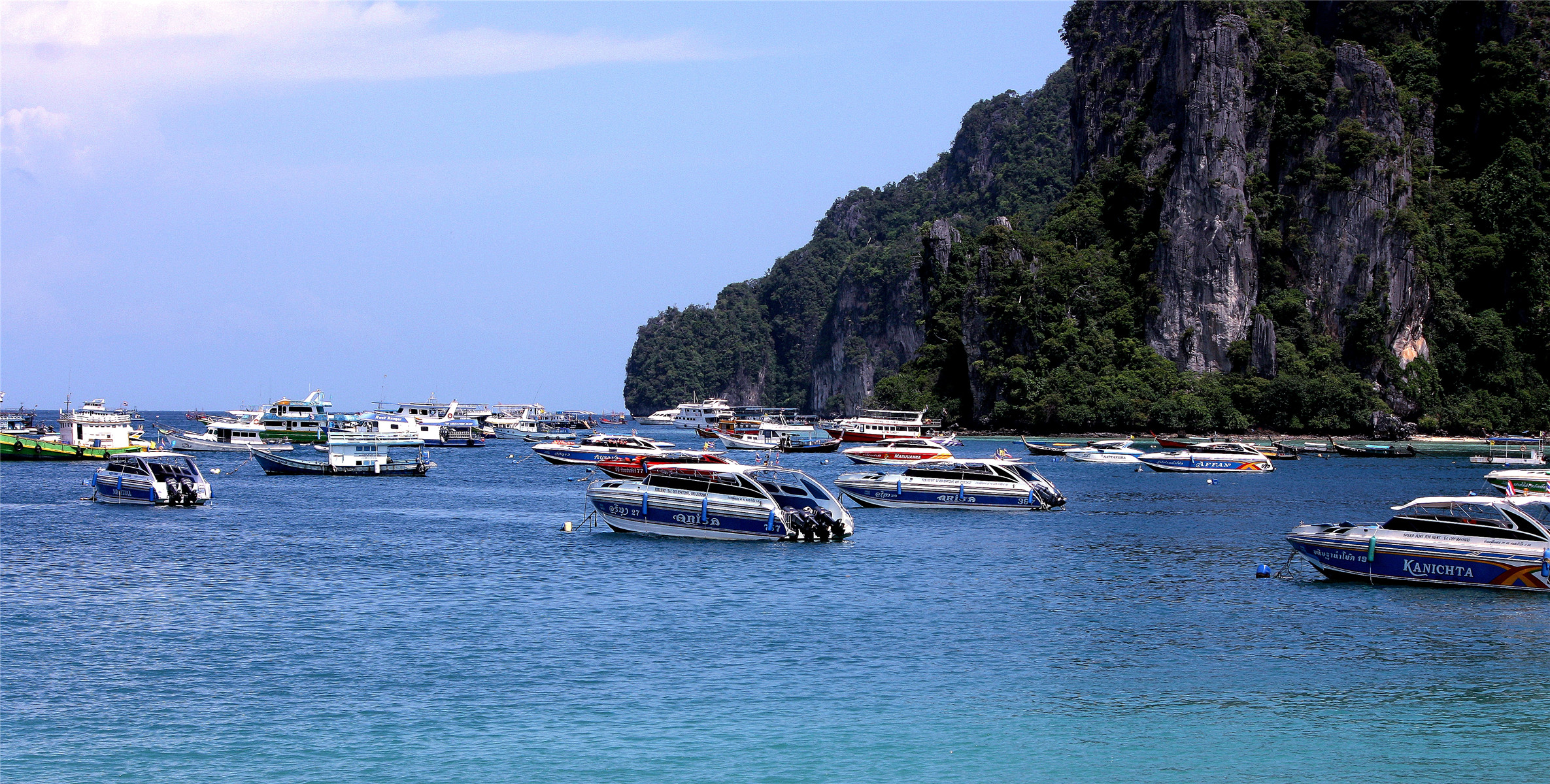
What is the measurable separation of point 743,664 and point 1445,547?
1924 centimetres

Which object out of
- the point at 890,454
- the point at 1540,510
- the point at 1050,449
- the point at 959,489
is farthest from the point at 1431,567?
the point at 1050,449

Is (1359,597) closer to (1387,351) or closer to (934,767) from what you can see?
(934,767)

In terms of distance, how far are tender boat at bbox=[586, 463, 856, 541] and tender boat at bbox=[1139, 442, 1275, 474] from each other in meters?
57.1

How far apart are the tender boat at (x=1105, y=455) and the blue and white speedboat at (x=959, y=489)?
4684cm

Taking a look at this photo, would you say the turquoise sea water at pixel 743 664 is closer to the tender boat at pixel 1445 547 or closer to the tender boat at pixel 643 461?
the tender boat at pixel 1445 547

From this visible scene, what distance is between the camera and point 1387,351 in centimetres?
14338

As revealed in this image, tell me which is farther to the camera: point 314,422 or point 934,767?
point 314,422

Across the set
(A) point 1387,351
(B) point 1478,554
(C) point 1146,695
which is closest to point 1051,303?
(A) point 1387,351

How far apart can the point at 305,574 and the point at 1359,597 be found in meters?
28.2

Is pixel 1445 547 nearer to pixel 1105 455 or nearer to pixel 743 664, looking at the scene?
pixel 743 664

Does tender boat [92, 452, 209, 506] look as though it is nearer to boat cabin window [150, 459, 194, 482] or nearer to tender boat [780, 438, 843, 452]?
boat cabin window [150, 459, 194, 482]

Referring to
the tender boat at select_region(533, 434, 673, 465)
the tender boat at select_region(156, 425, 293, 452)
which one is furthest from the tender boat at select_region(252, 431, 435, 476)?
the tender boat at select_region(156, 425, 293, 452)

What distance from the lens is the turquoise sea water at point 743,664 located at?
17.8 meters

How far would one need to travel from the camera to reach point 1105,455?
10519 cm
